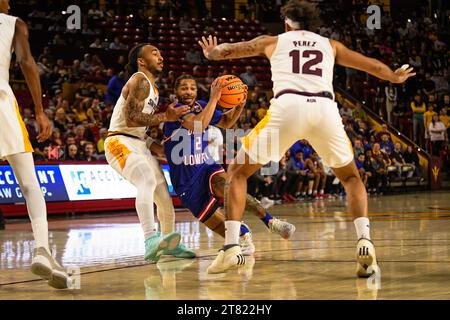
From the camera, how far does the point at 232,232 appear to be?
19.3 ft

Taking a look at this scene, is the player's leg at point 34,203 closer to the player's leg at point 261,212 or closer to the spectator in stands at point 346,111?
the player's leg at point 261,212

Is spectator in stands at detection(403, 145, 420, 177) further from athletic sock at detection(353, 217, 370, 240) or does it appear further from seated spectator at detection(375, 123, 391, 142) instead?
athletic sock at detection(353, 217, 370, 240)

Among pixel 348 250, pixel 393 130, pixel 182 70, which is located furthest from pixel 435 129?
pixel 348 250

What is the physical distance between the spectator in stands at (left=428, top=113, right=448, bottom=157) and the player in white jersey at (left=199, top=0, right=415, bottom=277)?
55.0 ft

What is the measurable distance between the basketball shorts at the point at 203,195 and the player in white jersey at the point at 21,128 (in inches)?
82.6

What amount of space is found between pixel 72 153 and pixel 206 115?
306 inches

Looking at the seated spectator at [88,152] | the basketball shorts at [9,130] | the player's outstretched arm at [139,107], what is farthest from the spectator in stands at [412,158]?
the basketball shorts at [9,130]

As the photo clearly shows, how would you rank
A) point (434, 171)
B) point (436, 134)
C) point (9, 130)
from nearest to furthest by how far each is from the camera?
point (9, 130) → point (434, 171) → point (436, 134)

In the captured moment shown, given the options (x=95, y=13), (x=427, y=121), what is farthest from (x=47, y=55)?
(x=427, y=121)

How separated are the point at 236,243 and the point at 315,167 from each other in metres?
12.7

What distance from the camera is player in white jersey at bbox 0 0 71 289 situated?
5.27m

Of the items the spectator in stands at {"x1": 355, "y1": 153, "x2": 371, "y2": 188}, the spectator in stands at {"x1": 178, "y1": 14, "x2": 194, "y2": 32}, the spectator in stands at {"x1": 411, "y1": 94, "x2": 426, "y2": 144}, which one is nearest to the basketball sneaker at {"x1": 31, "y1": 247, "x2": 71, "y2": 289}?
the spectator in stands at {"x1": 355, "y1": 153, "x2": 371, "y2": 188}

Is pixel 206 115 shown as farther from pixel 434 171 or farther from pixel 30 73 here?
pixel 434 171

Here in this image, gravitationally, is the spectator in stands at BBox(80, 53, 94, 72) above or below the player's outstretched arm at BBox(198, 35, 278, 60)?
above
